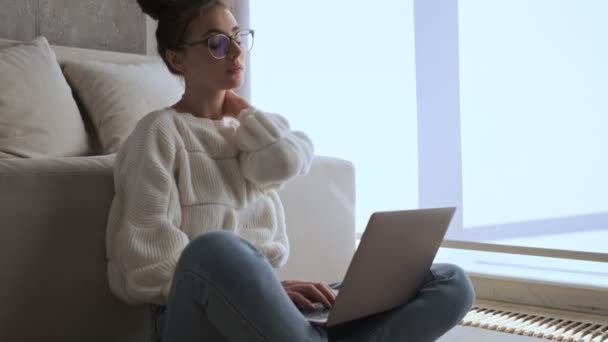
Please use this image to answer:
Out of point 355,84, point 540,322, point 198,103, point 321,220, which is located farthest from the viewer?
point 355,84

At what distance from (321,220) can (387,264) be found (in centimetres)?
89

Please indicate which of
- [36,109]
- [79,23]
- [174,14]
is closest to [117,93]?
[36,109]

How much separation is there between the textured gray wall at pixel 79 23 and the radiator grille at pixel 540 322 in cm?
161

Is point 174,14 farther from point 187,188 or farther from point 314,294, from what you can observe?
point 314,294

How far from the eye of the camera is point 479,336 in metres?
2.21

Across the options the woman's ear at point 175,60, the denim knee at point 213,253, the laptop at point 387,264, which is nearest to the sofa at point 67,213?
the woman's ear at point 175,60

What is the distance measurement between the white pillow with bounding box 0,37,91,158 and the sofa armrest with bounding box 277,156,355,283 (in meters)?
0.59

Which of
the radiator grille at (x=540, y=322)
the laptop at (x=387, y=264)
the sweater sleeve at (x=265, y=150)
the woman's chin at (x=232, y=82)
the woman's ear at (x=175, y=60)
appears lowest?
the radiator grille at (x=540, y=322)

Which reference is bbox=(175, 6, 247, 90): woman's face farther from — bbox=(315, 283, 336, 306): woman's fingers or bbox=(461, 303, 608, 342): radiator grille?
bbox=(461, 303, 608, 342): radiator grille

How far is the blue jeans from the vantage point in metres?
1.20

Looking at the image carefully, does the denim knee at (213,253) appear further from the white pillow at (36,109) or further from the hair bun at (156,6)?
the white pillow at (36,109)

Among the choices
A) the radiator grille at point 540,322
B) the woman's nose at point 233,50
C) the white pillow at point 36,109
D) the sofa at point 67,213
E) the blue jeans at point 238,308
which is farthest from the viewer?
the radiator grille at point 540,322

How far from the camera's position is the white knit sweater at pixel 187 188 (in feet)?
4.47

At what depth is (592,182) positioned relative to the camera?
2.48 m
